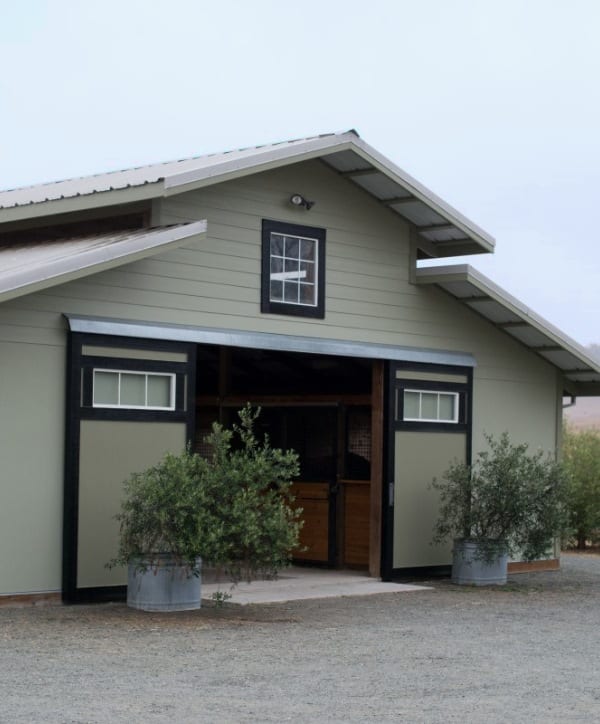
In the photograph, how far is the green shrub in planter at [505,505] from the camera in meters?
14.1

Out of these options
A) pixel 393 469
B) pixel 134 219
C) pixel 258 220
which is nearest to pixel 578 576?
pixel 393 469

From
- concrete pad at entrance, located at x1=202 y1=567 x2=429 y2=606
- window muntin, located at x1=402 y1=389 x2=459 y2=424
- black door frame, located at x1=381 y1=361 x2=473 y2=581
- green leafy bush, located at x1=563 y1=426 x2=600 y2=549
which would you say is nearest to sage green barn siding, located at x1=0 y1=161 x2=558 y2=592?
black door frame, located at x1=381 y1=361 x2=473 y2=581

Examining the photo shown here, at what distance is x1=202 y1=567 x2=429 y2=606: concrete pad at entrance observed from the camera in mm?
12712

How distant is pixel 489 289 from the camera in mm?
14594

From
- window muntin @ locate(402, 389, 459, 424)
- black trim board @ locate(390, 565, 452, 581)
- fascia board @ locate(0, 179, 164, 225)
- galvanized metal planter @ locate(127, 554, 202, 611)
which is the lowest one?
black trim board @ locate(390, 565, 452, 581)

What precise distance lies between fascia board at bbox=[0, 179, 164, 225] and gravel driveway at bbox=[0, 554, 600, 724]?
380 cm

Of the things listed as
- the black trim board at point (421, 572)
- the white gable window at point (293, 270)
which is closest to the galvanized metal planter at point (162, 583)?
the white gable window at point (293, 270)

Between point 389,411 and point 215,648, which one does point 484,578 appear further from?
point 215,648

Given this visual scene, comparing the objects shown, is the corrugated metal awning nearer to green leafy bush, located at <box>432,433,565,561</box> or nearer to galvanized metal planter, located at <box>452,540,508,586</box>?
green leafy bush, located at <box>432,433,565,561</box>

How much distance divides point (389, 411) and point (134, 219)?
145 inches

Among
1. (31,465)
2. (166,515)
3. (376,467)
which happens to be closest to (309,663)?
(166,515)

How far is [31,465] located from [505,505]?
17.7 feet

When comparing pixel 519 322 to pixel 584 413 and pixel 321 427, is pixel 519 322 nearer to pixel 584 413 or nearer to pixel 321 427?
pixel 321 427

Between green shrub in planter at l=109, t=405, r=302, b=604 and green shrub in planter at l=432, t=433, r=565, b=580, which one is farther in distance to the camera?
green shrub in planter at l=432, t=433, r=565, b=580
